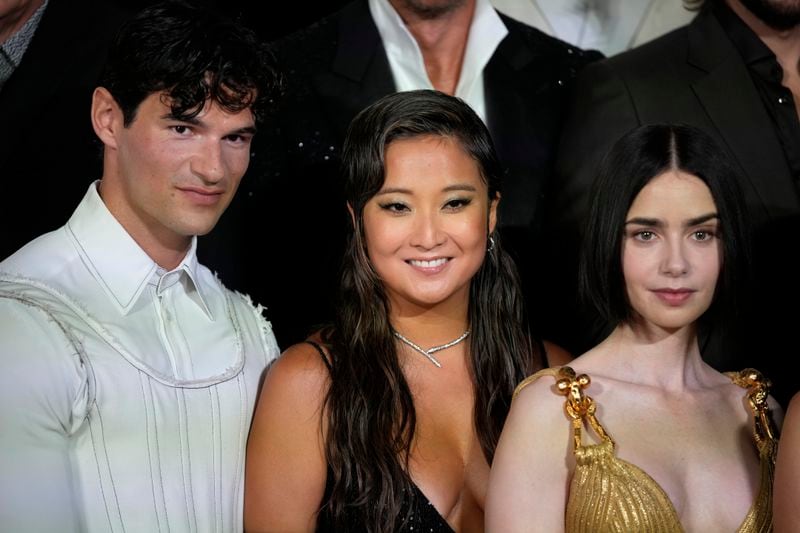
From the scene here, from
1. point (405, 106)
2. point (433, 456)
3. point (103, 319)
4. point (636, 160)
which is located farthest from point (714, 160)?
point (103, 319)

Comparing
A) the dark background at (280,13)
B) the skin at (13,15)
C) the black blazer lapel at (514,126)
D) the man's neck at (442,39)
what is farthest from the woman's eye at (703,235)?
the skin at (13,15)

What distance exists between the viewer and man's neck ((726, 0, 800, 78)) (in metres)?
3.28

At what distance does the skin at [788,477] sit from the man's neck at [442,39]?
4.94 feet

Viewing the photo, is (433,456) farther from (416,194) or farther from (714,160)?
(714,160)

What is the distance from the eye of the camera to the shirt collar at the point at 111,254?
97.1 inches

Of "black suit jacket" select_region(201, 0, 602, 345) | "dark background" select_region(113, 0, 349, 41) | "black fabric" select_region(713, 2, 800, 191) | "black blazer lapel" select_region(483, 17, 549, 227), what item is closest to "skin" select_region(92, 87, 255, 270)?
"black suit jacket" select_region(201, 0, 602, 345)

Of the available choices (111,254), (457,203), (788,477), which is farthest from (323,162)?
(788,477)

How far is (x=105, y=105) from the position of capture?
2.60 m

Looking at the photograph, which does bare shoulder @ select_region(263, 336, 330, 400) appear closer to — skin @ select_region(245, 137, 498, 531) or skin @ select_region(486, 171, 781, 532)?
skin @ select_region(245, 137, 498, 531)

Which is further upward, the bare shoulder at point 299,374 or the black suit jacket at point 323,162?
the black suit jacket at point 323,162

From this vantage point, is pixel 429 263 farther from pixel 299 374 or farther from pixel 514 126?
pixel 514 126

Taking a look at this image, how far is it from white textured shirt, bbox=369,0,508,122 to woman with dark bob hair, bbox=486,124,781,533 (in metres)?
0.95

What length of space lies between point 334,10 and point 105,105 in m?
0.99

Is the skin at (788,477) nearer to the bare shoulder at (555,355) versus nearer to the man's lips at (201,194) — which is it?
the bare shoulder at (555,355)
